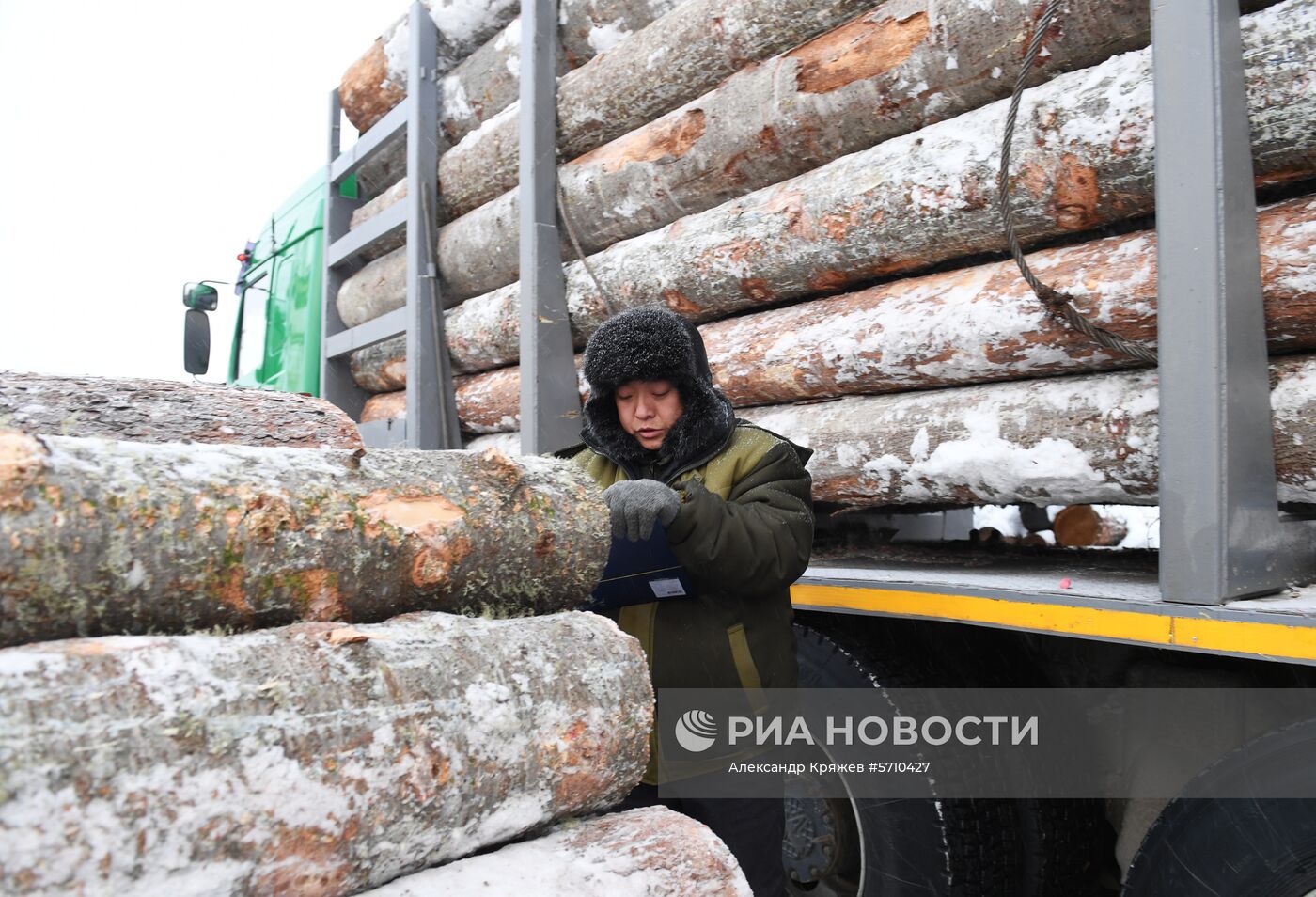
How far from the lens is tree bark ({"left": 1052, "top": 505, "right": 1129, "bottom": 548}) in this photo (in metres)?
4.45

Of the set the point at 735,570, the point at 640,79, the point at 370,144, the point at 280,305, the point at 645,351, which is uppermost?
the point at 370,144

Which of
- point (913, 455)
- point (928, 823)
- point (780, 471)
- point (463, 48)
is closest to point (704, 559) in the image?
point (780, 471)

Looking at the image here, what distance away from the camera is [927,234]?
7.98ft

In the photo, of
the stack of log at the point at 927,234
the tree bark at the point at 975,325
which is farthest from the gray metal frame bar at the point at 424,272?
the tree bark at the point at 975,325

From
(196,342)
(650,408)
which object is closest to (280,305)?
(196,342)

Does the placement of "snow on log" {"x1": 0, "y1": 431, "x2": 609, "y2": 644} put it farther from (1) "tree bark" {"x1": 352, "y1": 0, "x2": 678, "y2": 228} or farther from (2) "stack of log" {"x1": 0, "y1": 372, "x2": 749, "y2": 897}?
(1) "tree bark" {"x1": 352, "y1": 0, "x2": 678, "y2": 228}

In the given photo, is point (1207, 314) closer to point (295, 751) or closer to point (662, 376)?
point (662, 376)

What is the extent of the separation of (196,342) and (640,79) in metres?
3.42

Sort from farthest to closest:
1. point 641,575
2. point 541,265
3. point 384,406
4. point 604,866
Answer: point 384,406, point 541,265, point 641,575, point 604,866

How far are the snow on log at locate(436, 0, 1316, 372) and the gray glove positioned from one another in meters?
1.05

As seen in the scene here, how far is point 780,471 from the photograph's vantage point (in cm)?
224

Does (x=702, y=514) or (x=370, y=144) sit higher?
(x=370, y=144)

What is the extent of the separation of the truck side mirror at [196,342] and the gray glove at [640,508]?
4.25m

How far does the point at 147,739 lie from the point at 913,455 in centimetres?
186
